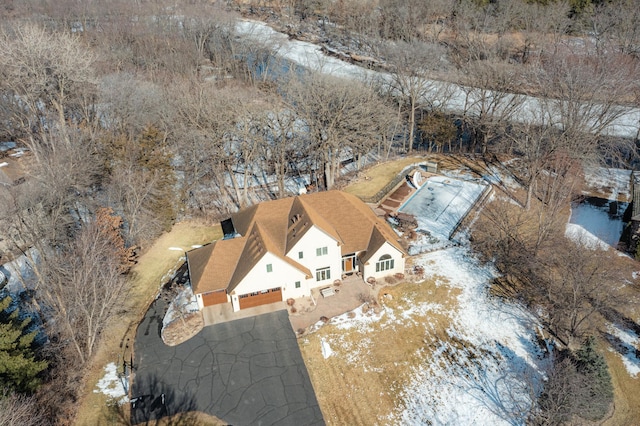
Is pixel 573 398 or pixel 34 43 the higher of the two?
pixel 34 43

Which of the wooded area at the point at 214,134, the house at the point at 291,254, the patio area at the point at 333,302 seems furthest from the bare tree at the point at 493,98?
the patio area at the point at 333,302

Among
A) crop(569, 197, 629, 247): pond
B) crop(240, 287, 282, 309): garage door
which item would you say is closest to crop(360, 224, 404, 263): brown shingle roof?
crop(240, 287, 282, 309): garage door

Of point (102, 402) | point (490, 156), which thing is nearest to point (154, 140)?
point (102, 402)

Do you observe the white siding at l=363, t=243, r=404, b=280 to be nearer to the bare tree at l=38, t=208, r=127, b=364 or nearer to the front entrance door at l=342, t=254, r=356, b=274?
the front entrance door at l=342, t=254, r=356, b=274

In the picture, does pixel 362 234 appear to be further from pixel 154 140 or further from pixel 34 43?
pixel 34 43

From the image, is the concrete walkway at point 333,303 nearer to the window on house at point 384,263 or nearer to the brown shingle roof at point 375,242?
the window on house at point 384,263

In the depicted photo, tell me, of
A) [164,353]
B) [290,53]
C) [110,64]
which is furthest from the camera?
[290,53]

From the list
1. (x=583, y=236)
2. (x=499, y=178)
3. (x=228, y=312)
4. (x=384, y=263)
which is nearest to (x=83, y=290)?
(x=228, y=312)
